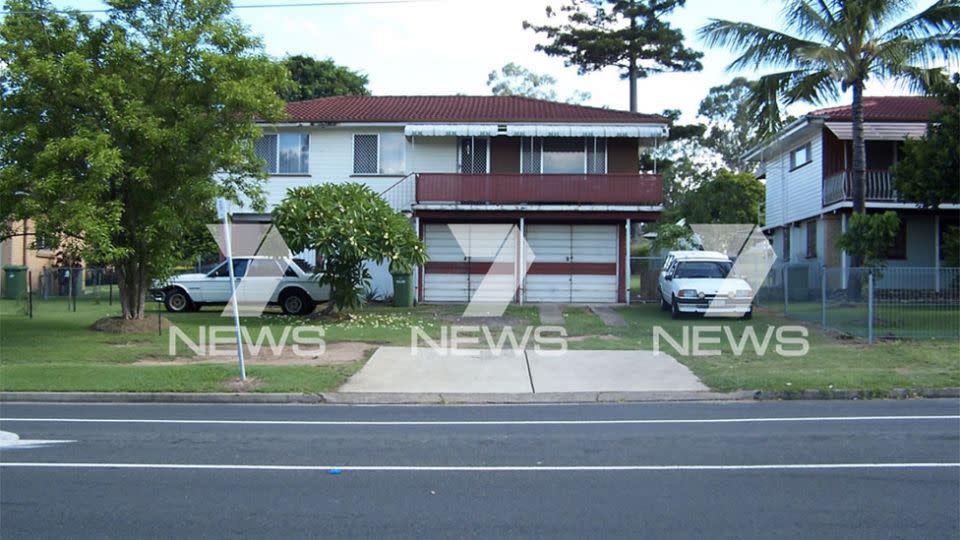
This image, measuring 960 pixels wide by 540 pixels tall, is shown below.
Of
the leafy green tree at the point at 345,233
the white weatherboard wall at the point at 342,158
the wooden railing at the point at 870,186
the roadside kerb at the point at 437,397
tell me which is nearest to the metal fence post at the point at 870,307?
the roadside kerb at the point at 437,397

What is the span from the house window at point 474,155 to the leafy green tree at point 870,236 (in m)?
11.9

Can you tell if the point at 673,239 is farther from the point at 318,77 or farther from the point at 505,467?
the point at 505,467

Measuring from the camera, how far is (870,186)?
28.5 meters

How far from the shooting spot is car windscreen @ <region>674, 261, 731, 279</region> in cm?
2291

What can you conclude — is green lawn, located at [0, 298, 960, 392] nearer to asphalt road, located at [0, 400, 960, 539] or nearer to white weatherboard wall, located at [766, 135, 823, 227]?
asphalt road, located at [0, 400, 960, 539]

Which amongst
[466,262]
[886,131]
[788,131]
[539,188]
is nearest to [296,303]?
[466,262]

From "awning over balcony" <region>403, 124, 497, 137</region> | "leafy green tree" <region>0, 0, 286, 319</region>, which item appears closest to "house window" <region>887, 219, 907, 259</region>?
"awning over balcony" <region>403, 124, 497, 137</region>

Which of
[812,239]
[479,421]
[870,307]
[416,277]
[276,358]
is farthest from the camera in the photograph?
[812,239]


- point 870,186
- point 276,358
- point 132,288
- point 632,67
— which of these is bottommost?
point 276,358

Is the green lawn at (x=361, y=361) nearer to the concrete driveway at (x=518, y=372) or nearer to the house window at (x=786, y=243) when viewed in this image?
the concrete driveway at (x=518, y=372)

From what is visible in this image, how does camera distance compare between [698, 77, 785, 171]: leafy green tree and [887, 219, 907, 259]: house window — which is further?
[698, 77, 785, 171]: leafy green tree

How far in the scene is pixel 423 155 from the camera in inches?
1136

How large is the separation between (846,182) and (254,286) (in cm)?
1913

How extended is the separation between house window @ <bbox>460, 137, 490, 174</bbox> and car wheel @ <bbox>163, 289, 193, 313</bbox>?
9902 millimetres
